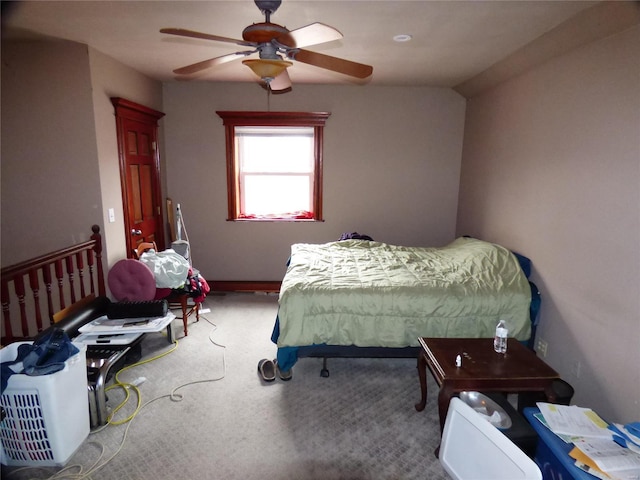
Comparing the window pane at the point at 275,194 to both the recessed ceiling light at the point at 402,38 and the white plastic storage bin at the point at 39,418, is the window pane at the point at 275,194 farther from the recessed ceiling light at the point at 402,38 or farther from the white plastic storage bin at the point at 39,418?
the white plastic storage bin at the point at 39,418

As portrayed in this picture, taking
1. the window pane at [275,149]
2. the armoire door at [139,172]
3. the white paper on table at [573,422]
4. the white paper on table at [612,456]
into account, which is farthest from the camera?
the window pane at [275,149]

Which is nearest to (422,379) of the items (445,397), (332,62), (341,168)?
(445,397)

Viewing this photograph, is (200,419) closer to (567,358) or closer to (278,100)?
(567,358)

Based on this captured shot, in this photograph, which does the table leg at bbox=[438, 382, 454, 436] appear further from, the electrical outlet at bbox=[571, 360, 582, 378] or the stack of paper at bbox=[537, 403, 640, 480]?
the electrical outlet at bbox=[571, 360, 582, 378]

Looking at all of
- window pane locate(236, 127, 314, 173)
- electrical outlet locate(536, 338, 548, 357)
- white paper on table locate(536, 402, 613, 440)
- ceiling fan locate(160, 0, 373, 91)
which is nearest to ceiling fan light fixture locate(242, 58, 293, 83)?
ceiling fan locate(160, 0, 373, 91)

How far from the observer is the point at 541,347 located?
2783 millimetres

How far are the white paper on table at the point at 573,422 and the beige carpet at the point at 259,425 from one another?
24.1 inches

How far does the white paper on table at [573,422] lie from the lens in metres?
1.66

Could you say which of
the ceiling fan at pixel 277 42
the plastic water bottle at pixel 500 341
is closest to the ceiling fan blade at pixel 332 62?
the ceiling fan at pixel 277 42

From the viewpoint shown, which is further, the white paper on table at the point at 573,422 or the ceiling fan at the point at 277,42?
the ceiling fan at the point at 277,42

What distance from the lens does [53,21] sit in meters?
2.45

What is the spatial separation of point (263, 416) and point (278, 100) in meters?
3.45

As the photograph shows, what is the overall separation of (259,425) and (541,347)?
2123mm

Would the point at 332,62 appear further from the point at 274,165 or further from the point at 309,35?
the point at 274,165
